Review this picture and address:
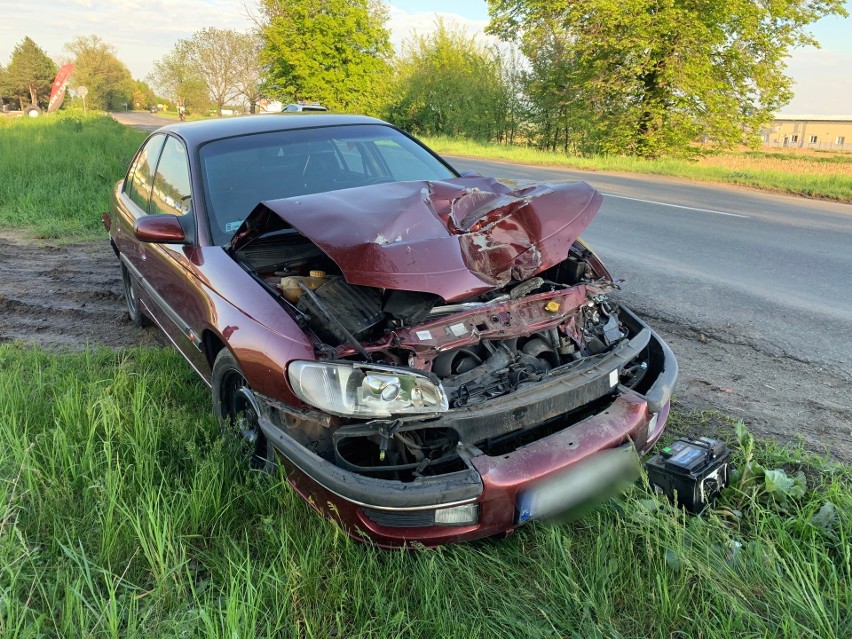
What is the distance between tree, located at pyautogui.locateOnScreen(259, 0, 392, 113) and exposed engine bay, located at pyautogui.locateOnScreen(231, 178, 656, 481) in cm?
3224

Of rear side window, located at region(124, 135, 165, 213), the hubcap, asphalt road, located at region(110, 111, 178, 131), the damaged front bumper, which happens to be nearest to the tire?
the hubcap

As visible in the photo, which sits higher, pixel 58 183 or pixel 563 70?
pixel 563 70

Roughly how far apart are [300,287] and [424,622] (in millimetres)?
1419

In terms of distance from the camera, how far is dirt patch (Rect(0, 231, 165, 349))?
15.5 ft

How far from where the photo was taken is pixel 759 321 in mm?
4492

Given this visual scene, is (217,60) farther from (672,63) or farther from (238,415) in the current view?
(238,415)

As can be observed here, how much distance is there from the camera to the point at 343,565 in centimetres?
212

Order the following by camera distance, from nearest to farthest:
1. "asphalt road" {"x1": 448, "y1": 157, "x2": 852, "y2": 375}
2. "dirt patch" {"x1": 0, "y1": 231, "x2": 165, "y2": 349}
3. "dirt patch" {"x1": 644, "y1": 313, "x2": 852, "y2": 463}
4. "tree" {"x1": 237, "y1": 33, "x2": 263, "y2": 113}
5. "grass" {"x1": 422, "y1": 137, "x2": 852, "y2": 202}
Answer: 1. "dirt patch" {"x1": 644, "y1": 313, "x2": 852, "y2": 463}
2. "asphalt road" {"x1": 448, "y1": 157, "x2": 852, "y2": 375}
3. "dirt patch" {"x1": 0, "y1": 231, "x2": 165, "y2": 349}
4. "grass" {"x1": 422, "y1": 137, "x2": 852, "y2": 202}
5. "tree" {"x1": 237, "y1": 33, "x2": 263, "y2": 113}

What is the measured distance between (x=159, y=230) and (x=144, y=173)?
181 cm

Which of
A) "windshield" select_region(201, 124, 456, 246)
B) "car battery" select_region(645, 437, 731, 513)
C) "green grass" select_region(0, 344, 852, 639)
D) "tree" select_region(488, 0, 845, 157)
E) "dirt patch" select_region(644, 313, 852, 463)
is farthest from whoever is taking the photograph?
"tree" select_region(488, 0, 845, 157)

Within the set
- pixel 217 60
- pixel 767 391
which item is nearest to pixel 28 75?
pixel 217 60

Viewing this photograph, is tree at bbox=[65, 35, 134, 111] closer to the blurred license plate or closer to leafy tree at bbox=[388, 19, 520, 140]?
leafy tree at bbox=[388, 19, 520, 140]

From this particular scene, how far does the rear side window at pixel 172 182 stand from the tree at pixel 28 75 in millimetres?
88723

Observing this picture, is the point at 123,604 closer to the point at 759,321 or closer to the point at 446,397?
the point at 446,397
